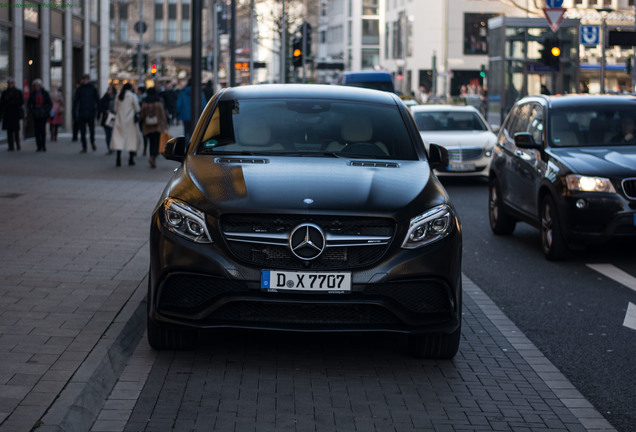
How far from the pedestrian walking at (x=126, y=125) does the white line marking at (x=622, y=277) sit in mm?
12832

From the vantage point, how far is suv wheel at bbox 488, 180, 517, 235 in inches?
516

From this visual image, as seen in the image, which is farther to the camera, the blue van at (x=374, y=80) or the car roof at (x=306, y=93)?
the blue van at (x=374, y=80)

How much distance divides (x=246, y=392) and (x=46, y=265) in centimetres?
393

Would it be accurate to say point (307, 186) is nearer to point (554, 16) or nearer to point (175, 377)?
point (175, 377)

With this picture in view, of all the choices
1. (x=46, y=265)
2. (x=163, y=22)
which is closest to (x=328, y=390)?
(x=46, y=265)

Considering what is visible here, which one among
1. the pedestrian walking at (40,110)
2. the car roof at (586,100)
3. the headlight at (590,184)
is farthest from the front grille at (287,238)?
the pedestrian walking at (40,110)

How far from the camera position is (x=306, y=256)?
602 centimetres

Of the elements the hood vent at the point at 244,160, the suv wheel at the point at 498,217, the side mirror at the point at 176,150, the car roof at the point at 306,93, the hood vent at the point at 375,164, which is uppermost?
the car roof at the point at 306,93

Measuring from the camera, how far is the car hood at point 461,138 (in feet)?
68.3

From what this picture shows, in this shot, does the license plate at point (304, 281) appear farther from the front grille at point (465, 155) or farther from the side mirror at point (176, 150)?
the front grille at point (465, 155)

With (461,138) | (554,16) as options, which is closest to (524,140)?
(461,138)

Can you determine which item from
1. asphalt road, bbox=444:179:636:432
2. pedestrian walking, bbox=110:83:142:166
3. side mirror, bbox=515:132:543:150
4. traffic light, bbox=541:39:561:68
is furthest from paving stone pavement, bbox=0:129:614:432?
traffic light, bbox=541:39:561:68

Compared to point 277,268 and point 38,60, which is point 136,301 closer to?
point 277,268

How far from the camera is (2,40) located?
27.9m
